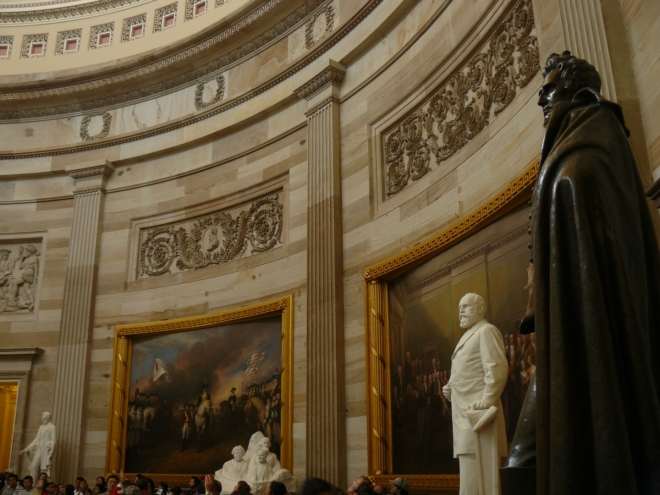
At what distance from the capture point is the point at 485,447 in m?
5.54

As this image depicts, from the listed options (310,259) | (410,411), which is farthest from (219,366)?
(410,411)

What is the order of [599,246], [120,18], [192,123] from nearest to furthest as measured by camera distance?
[599,246] → [192,123] → [120,18]

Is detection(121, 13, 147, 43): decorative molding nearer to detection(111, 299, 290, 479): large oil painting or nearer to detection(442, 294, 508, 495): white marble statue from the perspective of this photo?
detection(111, 299, 290, 479): large oil painting

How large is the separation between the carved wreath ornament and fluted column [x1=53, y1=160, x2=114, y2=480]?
142cm

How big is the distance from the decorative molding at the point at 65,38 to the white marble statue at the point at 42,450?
10.4 metres

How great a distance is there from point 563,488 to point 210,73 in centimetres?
1545

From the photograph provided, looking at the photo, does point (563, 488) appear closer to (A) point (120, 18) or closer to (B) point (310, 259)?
(B) point (310, 259)

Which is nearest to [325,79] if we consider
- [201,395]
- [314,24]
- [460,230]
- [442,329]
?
[314,24]

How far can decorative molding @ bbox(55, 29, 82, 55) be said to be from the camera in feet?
63.2

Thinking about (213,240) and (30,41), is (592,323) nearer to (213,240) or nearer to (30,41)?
(213,240)

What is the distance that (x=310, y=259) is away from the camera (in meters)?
12.0

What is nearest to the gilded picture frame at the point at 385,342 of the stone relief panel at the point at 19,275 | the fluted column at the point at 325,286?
the fluted column at the point at 325,286

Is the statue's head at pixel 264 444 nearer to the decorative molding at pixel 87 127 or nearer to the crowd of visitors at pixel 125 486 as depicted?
the crowd of visitors at pixel 125 486

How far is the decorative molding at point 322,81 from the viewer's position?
1261 centimetres
